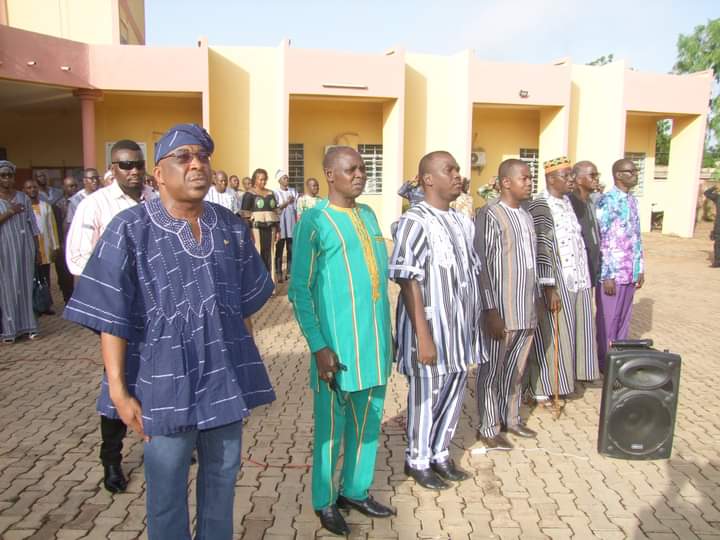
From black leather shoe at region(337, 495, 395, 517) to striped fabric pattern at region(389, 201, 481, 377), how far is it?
27.7 inches

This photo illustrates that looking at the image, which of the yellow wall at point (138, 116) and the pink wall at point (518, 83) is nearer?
the yellow wall at point (138, 116)

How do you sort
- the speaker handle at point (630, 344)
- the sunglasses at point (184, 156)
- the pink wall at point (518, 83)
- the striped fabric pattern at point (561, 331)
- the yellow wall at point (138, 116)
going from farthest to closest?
the pink wall at point (518, 83) < the yellow wall at point (138, 116) < the striped fabric pattern at point (561, 331) < the speaker handle at point (630, 344) < the sunglasses at point (184, 156)

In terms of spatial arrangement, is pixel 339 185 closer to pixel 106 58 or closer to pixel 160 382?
pixel 160 382

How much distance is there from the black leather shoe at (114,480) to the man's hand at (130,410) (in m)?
1.59

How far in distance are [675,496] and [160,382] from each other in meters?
3.00

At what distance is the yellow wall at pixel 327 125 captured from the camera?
56.4ft

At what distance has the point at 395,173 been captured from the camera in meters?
16.4

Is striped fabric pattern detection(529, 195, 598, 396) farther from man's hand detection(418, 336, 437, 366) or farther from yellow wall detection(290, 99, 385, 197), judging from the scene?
yellow wall detection(290, 99, 385, 197)

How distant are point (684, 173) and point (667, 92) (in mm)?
2771

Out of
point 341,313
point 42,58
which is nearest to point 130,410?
point 341,313

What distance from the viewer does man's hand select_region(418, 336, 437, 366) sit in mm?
3145

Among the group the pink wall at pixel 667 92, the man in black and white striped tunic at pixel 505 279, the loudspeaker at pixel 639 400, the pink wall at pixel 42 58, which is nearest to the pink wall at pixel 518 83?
the pink wall at pixel 667 92

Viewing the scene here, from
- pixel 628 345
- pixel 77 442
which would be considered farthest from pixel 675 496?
pixel 77 442

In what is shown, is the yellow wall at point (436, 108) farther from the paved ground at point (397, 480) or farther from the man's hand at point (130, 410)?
the man's hand at point (130, 410)
